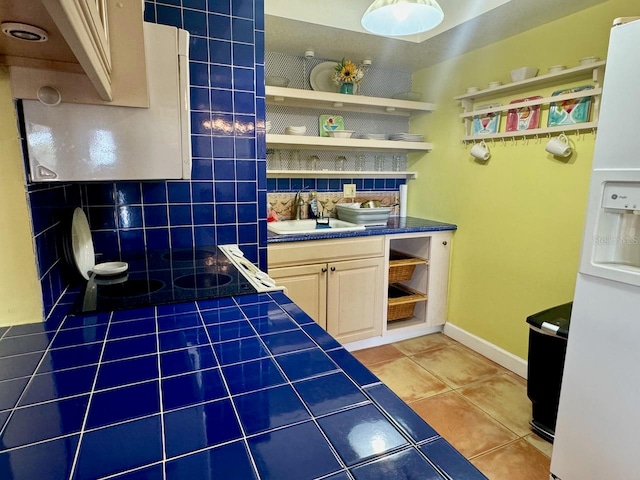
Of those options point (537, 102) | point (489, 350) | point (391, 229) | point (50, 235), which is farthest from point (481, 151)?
point (50, 235)

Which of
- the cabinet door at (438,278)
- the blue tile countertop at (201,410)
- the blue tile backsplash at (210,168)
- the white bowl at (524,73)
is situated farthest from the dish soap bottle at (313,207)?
the blue tile countertop at (201,410)

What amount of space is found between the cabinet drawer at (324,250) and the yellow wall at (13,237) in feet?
4.46

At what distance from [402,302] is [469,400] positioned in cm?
85

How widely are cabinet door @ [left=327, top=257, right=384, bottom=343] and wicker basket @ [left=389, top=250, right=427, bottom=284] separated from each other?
0.54 ft

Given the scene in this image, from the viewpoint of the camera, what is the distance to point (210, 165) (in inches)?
69.0

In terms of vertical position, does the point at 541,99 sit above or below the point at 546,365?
above

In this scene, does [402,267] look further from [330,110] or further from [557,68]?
[557,68]

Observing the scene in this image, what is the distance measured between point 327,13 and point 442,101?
3.82 feet

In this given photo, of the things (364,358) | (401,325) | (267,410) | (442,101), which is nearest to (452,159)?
(442,101)

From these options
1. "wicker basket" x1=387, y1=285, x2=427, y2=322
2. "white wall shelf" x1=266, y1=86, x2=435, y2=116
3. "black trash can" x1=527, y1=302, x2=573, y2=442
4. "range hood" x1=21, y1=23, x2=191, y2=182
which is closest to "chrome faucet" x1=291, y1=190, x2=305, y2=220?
"white wall shelf" x1=266, y1=86, x2=435, y2=116

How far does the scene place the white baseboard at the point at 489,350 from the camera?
2.40 meters

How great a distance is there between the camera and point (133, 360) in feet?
2.56

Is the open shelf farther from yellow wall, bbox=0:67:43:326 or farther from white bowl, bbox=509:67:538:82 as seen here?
yellow wall, bbox=0:67:43:326

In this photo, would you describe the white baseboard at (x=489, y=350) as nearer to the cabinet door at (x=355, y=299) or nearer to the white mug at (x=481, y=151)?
the cabinet door at (x=355, y=299)
